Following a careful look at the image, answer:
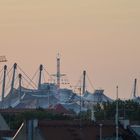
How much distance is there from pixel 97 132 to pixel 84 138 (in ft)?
5.04

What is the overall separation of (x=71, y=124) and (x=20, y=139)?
4.61 m

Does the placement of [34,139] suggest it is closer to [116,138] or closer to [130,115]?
[116,138]

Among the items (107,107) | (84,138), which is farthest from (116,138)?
(107,107)

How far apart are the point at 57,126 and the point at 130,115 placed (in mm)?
72237

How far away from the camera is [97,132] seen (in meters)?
81.5

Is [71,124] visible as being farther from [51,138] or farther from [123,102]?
→ [123,102]

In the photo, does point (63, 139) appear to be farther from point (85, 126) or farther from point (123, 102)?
point (123, 102)

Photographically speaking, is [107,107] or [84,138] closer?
[84,138]

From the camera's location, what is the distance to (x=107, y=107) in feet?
536

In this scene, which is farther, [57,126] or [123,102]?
[123,102]

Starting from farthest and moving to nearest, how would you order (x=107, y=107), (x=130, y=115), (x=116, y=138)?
(x=107, y=107) → (x=130, y=115) → (x=116, y=138)

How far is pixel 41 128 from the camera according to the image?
79375 millimetres

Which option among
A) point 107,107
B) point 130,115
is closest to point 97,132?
point 130,115

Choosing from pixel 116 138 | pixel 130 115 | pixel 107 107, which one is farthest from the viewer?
pixel 107 107
